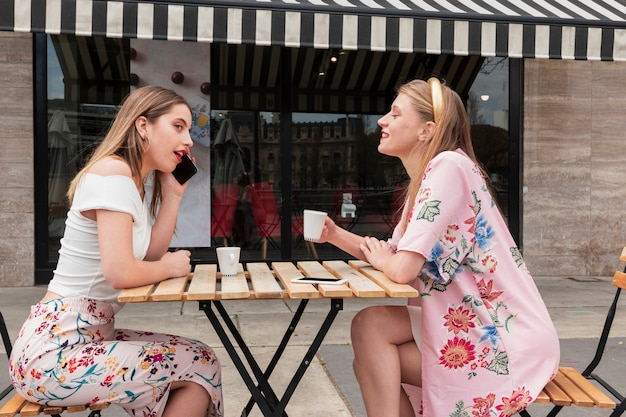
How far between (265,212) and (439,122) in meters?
5.37

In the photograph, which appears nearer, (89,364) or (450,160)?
(89,364)

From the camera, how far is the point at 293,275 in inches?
89.3

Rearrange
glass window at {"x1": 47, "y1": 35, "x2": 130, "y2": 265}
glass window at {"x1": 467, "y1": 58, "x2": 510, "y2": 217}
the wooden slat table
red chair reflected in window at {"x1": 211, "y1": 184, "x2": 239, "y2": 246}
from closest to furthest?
1. the wooden slat table
2. glass window at {"x1": 47, "y1": 35, "x2": 130, "y2": 265}
3. red chair reflected in window at {"x1": 211, "y1": 184, "x2": 239, "y2": 246}
4. glass window at {"x1": 467, "y1": 58, "x2": 510, "y2": 217}

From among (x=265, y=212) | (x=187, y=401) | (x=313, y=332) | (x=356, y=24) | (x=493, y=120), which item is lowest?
(x=313, y=332)

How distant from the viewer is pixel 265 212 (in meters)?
7.38

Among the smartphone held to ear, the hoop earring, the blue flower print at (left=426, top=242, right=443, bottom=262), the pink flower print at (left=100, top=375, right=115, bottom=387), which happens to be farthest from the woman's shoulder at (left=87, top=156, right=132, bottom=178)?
the blue flower print at (left=426, top=242, right=443, bottom=262)

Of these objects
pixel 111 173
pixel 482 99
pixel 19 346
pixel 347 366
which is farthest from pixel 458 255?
pixel 482 99

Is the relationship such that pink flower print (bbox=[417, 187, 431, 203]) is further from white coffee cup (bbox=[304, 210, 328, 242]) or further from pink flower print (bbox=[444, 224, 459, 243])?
white coffee cup (bbox=[304, 210, 328, 242])

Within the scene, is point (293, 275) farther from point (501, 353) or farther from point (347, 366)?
point (347, 366)

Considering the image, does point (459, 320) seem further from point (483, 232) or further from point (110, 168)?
point (110, 168)

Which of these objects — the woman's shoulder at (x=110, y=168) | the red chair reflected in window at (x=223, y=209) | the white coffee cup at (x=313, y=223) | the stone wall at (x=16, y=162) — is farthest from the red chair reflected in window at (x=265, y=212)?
the woman's shoulder at (x=110, y=168)

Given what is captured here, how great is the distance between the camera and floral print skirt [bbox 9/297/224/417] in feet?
6.00

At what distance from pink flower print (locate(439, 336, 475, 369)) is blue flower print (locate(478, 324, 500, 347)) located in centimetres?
5

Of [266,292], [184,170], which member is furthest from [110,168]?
[266,292]
